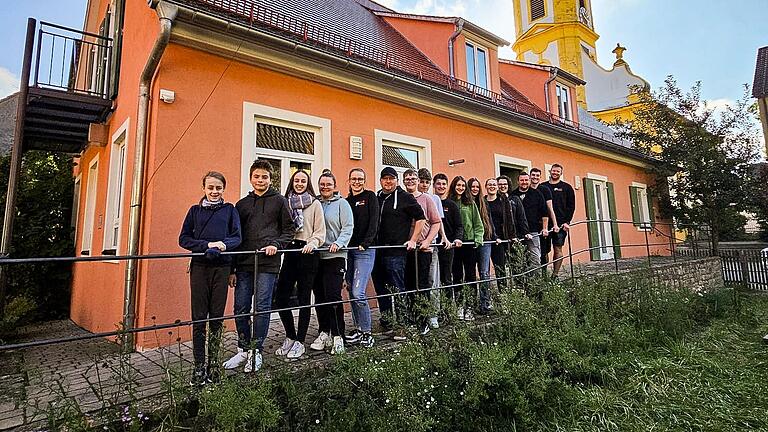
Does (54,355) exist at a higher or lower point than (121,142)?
lower

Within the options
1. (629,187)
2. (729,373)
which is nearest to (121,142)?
(729,373)

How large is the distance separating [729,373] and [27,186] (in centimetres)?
1189

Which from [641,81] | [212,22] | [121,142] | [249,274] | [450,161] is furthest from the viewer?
[641,81]

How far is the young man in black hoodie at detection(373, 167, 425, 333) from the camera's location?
3719 millimetres

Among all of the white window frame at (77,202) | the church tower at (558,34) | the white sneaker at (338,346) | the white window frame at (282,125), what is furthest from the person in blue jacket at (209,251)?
the church tower at (558,34)

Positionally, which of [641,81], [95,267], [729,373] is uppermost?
[641,81]

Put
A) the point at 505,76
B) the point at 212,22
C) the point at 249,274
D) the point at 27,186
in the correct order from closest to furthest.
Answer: the point at 249,274
the point at 212,22
the point at 27,186
the point at 505,76

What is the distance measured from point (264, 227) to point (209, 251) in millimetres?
521

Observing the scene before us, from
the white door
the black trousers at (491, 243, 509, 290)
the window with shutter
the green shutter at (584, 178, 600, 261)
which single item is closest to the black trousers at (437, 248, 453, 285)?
the black trousers at (491, 243, 509, 290)

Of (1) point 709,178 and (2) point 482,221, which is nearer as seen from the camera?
(2) point 482,221

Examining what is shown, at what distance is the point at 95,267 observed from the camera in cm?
595

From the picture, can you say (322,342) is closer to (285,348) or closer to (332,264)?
(285,348)

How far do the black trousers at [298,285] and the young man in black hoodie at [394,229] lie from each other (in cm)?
75

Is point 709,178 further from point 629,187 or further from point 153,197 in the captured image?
point 153,197
